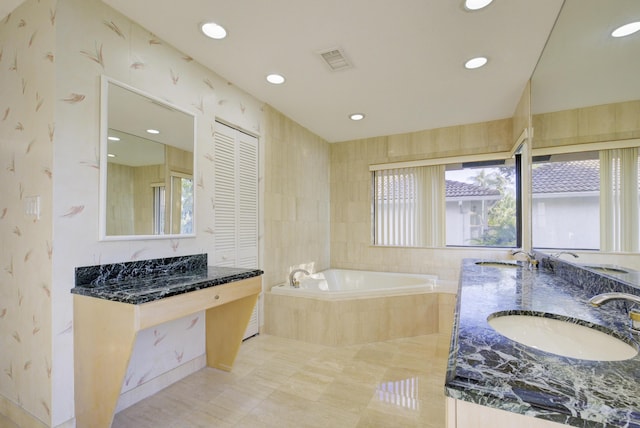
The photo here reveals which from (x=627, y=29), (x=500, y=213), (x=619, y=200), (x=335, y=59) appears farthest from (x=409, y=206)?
(x=627, y=29)

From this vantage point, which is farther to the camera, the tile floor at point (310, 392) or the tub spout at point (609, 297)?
the tile floor at point (310, 392)

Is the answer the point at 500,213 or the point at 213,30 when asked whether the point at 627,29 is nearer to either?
the point at 213,30

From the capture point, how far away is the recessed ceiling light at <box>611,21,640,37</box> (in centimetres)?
105

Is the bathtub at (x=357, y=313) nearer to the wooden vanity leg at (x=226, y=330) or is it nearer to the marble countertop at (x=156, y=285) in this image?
the wooden vanity leg at (x=226, y=330)

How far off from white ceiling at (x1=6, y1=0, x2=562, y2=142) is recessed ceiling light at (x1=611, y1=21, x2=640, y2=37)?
680 millimetres

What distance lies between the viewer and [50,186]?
4.90 ft

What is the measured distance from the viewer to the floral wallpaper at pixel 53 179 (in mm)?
1506

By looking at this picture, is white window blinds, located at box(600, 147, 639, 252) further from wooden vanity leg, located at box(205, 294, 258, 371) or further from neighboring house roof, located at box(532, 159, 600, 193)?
wooden vanity leg, located at box(205, 294, 258, 371)

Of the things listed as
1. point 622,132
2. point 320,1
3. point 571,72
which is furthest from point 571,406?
point 320,1

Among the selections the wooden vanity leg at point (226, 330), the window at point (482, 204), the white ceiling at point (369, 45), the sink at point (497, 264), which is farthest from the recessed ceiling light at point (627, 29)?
the window at point (482, 204)

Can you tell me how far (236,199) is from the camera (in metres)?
2.72

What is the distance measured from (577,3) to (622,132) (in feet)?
2.74

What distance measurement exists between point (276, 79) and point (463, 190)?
109 inches

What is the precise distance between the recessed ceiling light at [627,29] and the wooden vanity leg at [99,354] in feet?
7.50
